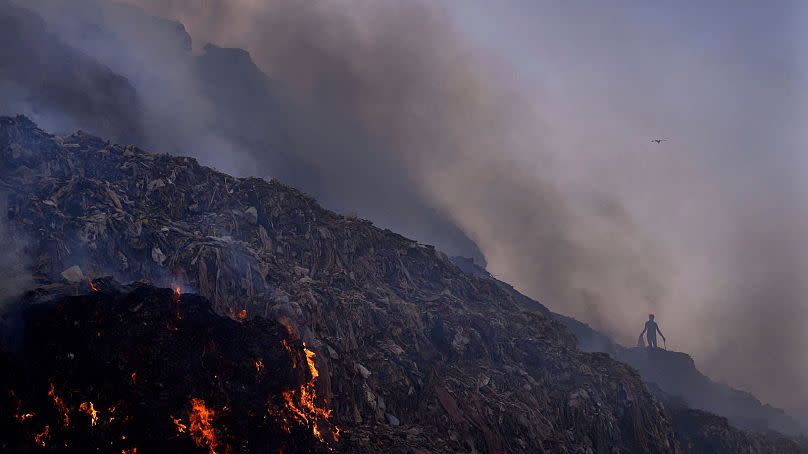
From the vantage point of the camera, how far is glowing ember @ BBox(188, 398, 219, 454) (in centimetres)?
1862

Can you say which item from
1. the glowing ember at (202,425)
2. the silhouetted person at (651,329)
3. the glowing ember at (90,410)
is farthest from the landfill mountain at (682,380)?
the glowing ember at (90,410)

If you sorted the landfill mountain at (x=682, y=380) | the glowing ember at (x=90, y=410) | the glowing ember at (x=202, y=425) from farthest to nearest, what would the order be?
the landfill mountain at (x=682, y=380) < the glowing ember at (x=202, y=425) < the glowing ember at (x=90, y=410)

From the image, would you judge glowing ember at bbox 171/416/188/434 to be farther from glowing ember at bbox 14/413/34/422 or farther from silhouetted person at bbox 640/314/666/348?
silhouetted person at bbox 640/314/666/348

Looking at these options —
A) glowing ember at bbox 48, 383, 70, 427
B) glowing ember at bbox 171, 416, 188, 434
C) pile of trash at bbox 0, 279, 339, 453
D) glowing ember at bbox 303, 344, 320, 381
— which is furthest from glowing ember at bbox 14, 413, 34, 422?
glowing ember at bbox 303, 344, 320, 381

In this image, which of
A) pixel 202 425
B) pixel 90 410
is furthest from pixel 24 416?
pixel 202 425

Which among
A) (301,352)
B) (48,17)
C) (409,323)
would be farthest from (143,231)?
(48,17)

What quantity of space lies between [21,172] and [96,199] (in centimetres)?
410

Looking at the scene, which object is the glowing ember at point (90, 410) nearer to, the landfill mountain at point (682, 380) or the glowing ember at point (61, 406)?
the glowing ember at point (61, 406)

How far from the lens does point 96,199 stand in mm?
29391

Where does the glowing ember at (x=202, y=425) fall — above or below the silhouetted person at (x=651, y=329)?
below

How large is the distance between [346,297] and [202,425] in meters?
15.3

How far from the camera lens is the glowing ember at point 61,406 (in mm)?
17047

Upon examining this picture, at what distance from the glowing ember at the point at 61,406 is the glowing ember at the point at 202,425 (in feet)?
12.6

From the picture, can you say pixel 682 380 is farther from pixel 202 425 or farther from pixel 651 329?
pixel 202 425
